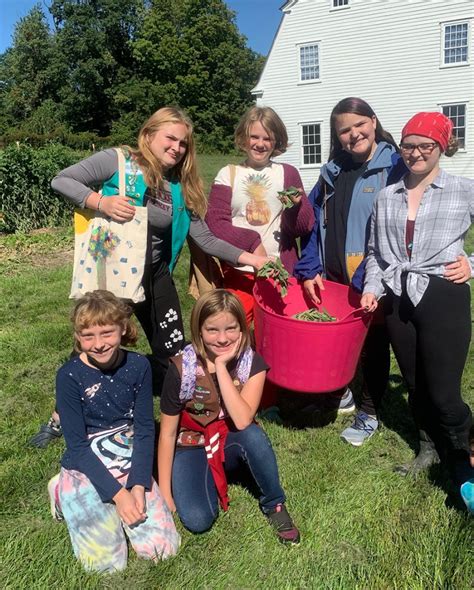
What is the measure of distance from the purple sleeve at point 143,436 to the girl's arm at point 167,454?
6 centimetres

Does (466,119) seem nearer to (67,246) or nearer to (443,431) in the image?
(67,246)

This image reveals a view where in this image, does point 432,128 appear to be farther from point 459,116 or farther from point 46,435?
point 459,116

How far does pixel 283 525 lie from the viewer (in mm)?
2350

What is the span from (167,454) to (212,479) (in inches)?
9.9

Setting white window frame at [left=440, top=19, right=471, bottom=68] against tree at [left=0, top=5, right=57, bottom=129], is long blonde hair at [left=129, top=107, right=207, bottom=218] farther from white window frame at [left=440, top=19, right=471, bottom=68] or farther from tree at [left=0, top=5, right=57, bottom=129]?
tree at [left=0, top=5, right=57, bottom=129]

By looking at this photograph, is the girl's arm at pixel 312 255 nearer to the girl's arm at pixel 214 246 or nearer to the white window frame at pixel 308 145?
the girl's arm at pixel 214 246

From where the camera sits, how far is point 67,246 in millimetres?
8383

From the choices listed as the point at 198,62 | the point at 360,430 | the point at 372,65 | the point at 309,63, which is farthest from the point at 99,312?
the point at 198,62

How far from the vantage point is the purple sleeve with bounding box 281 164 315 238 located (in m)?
2.99

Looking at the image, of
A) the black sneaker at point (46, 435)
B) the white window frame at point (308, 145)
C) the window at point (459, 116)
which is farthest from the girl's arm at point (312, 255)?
the white window frame at point (308, 145)

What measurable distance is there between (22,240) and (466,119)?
1524cm

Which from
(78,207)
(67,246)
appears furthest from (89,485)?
(67,246)

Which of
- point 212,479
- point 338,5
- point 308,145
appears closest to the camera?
point 212,479

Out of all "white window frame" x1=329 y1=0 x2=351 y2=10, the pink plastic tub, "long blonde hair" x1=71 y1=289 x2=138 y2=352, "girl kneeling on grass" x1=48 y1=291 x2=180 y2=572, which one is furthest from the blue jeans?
"white window frame" x1=329 y1=0 x2=351 y2=10
